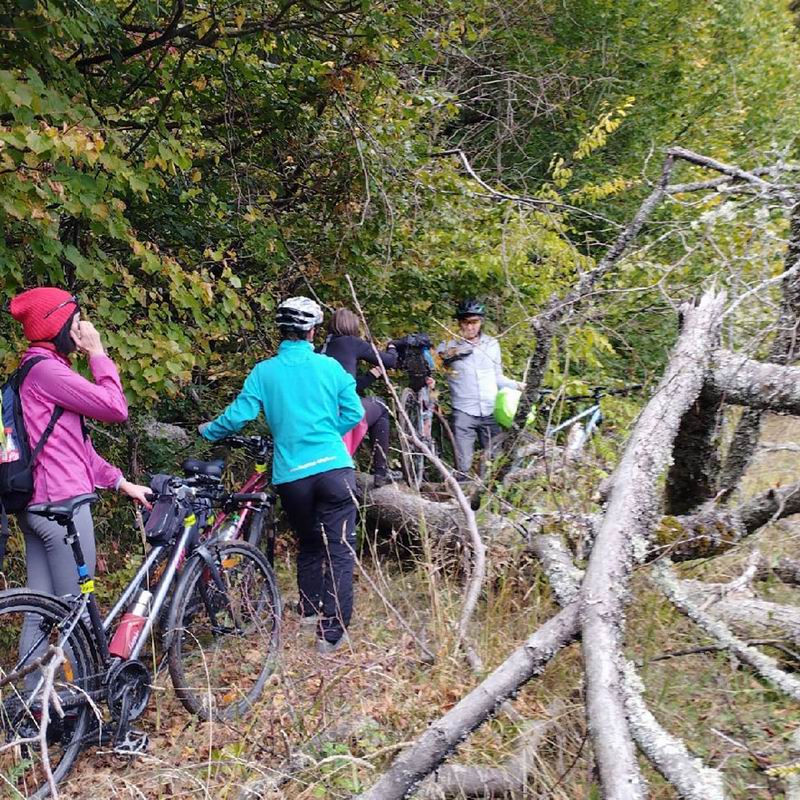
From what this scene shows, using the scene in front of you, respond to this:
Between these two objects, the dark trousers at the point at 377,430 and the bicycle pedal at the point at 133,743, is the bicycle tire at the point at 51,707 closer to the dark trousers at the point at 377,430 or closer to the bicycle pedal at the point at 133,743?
the bicycle pedal at the point at 133,743

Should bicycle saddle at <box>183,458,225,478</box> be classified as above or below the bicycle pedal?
above

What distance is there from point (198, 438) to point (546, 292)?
3.07 metres

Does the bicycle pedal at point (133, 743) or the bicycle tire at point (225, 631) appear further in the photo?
the bicycle tire at point (225, 631)

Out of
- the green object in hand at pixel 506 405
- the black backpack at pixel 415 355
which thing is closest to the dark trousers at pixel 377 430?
the black backpack at pixel 415 355

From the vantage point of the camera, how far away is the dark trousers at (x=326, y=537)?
4457mm

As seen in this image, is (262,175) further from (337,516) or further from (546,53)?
(546,53)

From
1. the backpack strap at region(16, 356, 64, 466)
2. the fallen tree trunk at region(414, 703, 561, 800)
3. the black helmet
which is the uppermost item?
the black helmet

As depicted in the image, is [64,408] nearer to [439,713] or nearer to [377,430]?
[439,713]

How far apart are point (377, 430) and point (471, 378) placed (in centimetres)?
104

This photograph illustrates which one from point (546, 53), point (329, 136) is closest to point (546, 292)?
point (329, 136)

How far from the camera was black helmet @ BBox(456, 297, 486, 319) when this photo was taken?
262 inches

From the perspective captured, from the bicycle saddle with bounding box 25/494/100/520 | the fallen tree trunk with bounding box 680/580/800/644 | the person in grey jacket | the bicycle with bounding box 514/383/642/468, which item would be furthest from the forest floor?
the bicycle with bounding box 514/383/642/468

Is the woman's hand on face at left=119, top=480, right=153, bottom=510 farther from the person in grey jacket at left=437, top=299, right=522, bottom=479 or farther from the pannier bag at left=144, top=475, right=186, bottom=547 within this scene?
the person in grey jacket at left=437, top=299, right=522, bottom=479

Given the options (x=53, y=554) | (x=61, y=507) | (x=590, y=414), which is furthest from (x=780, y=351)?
(x=590, y=414)
